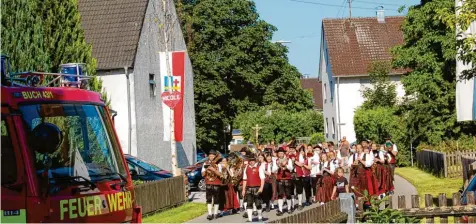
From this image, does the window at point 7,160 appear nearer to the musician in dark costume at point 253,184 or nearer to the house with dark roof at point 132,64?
the musician in dark costume at point 253,184

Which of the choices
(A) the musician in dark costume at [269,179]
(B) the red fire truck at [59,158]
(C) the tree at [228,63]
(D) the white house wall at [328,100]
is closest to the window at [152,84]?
(A) the musician in dark costume at [269,179]

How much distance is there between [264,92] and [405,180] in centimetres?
2931

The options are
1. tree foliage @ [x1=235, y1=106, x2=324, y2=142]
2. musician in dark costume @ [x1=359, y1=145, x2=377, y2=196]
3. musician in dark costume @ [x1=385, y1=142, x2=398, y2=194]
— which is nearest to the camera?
musician in dark costume @ [x1=359, y1=145, x2=377, y2=196]

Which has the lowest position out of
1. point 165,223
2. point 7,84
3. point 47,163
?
point 165,223

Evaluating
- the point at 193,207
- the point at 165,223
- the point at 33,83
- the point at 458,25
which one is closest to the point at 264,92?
the point at 193,207

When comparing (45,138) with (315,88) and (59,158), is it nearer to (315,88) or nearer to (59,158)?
(59,158)

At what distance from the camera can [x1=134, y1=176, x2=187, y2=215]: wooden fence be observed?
23734 millimetres

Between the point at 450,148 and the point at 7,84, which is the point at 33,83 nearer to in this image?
the point at 7,84

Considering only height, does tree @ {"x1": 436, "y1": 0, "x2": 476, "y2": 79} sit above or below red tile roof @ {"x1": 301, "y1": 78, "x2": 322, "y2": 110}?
below

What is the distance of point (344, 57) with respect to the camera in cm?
5891

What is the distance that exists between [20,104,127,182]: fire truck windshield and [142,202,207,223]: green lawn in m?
12.3

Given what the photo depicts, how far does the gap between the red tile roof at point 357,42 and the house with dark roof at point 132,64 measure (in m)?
19.6

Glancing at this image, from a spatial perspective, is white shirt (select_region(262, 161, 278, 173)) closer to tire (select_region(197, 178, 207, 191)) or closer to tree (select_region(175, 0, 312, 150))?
tire (select_region(197, 178, 207, 191))

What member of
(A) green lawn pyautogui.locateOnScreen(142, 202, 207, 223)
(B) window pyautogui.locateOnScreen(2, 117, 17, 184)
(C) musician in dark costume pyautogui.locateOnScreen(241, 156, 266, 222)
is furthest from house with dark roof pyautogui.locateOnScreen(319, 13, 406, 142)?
(B) window pyautogui.locateOnScreen(2, 117, 17, 184)
